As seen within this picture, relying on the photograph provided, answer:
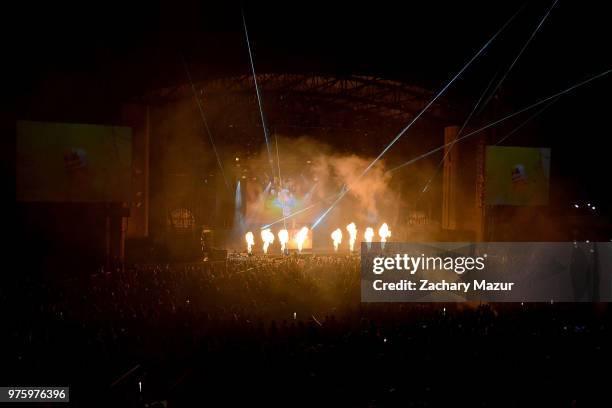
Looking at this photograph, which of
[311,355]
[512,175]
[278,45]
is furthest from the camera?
[512,175]

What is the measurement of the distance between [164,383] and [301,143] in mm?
18252

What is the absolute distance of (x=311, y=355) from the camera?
16.2 feet

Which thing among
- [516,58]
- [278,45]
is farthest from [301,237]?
[516,58]

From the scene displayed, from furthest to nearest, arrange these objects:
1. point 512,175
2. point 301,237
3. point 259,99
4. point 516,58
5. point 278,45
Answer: point 259,99, point 301,237, point 512,175, point 516,58, point 278,45

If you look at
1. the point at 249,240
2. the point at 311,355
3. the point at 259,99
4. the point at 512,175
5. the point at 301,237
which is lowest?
the point at 311,355

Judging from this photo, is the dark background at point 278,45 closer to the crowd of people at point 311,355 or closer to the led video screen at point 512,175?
the led video screen at point 512,175

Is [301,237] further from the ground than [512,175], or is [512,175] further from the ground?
[512,175]

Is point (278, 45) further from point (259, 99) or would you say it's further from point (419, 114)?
point (419, 114)

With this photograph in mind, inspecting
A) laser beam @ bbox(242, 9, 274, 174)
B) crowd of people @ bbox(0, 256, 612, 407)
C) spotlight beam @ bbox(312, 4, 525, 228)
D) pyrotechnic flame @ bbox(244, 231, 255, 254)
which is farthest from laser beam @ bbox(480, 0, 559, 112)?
pyrotechnic flame @ bbox(244, 231, 255, 254)

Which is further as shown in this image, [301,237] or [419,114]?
[419,114]

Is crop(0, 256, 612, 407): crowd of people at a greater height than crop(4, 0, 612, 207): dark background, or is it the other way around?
crop(4, 0, 612, 207): dark background

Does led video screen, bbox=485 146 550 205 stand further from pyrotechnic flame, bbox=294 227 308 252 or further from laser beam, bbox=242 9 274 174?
laser beam, bbox=242 9 274 174

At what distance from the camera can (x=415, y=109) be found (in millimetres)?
19797

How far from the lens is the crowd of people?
4.59 meters
